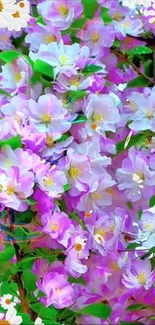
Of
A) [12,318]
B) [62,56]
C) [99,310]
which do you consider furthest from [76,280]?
[62,56]

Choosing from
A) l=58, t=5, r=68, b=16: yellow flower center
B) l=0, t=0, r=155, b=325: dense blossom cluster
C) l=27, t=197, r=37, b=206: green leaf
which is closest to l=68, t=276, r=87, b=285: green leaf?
l=0, t=0, r=155, b=325: dense blossom cluster

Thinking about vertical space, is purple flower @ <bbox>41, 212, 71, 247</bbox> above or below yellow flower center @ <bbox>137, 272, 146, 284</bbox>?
above

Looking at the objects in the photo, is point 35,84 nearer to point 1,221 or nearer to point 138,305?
point 1,221

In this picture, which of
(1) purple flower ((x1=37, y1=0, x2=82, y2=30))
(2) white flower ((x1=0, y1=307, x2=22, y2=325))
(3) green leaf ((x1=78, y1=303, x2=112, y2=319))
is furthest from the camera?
(1) purple flower ((x1=37, y1=0, x2=82, y2=30))

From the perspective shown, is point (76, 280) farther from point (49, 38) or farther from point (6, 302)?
point (49, 38)

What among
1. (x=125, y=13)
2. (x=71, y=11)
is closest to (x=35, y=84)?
(x=71, y=11)

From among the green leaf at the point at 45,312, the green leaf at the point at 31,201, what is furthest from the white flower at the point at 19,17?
the green leaf at the point at 45,312

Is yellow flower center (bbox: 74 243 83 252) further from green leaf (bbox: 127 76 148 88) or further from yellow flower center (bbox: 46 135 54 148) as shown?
green leaf (bbox: 127 76 148 88)

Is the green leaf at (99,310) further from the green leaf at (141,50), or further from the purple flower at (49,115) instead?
the green leaf at (141,50)
